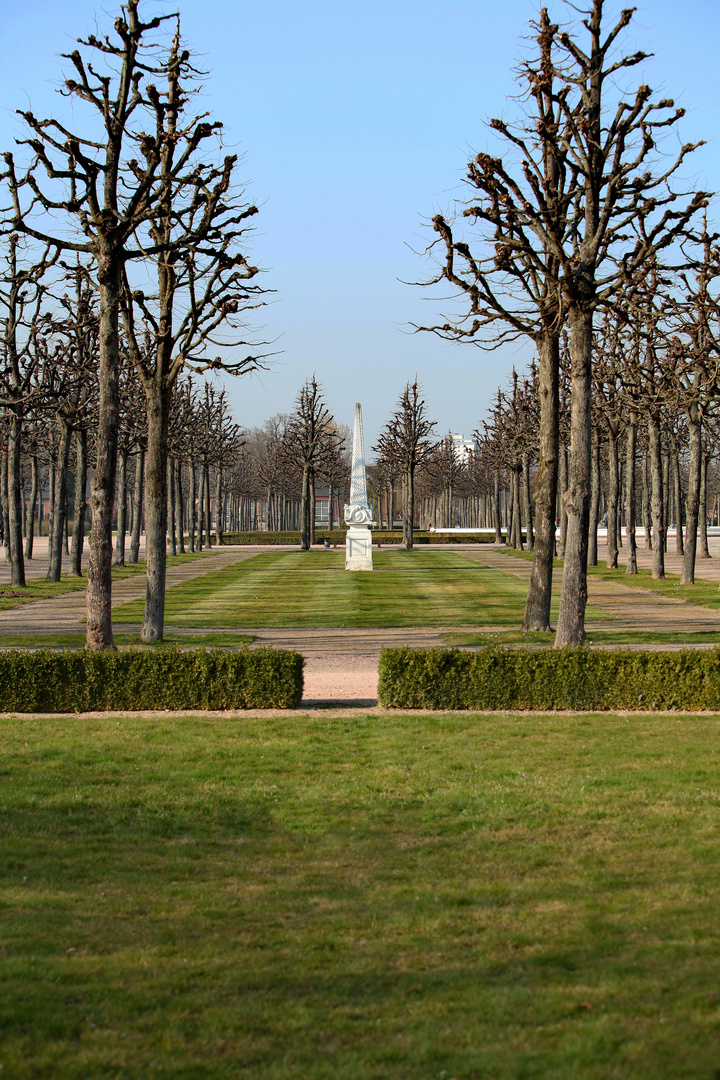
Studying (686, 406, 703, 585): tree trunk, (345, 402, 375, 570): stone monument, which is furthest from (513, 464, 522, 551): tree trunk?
(686, 406, 703, 585): tree trunk

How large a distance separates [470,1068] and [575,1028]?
58 cm

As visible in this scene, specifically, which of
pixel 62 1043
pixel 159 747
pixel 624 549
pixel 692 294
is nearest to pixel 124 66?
pixel 159 747

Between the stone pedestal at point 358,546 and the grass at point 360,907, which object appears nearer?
the grass at point 360,907

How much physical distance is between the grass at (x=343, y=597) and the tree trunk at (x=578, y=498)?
6399 millimetres

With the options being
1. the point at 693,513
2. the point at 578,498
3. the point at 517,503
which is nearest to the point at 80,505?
the point at 693,513

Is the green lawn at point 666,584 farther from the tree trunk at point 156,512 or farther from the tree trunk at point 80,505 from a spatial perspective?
the tree trunk at point 80,505

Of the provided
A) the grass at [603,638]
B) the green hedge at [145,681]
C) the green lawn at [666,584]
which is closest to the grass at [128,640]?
the grass at [603,638]

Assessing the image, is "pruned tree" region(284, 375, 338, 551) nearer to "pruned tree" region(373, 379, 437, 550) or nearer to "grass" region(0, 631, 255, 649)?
"pruned tree" region(373, 379, 437, 550)

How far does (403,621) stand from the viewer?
22484 mm

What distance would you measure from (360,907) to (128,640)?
13229 mm

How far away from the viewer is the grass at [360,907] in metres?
4.21

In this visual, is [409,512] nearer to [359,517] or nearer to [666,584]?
[359,517]

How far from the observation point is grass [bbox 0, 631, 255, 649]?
58.9ft

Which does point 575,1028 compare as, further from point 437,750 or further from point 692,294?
point 692,294
